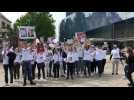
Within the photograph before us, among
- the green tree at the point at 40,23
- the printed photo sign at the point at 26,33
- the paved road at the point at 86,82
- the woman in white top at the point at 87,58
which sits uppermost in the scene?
the green tree at the point at 40,23

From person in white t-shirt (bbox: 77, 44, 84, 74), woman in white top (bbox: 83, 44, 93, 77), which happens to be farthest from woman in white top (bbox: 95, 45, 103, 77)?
person in white t-shirt (bbox: 77, 44, 84, 74)

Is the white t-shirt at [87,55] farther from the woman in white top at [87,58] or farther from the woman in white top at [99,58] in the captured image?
the woman in white top at [99,58]

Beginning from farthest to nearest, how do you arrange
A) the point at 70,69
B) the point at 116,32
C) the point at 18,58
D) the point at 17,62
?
the point at 116,32
the point at 70,69
the point at 17,62
the point at 18,58

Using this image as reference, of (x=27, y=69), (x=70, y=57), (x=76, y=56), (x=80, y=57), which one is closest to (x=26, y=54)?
(x=27, y=69)

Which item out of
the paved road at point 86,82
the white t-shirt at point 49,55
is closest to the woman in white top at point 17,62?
the paved road at point 86,82

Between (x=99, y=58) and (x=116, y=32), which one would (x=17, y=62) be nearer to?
(x=99, y=58)

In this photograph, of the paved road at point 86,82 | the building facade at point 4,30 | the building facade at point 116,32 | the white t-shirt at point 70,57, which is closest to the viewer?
the paved road at point 86,82

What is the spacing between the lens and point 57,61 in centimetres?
1388

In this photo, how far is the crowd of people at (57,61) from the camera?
12.1m

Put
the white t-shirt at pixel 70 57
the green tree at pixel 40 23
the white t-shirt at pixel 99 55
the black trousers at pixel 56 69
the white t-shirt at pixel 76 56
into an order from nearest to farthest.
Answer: the white t-shirt at pixel 70 57 → the black trousers at pixel 56 69 → the white t-shirt at pixel 76 56 → the white t-shirt at pixel 99 55 → the green tree at pixel 40 23

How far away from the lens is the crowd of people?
1206cm

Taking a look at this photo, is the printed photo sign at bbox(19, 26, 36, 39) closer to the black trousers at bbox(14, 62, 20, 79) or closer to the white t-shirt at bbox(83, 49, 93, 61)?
the black trousers at bbox(14, 62, 20, 79)

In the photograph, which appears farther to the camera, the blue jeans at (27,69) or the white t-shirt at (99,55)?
the white t-shirt at (99,55)

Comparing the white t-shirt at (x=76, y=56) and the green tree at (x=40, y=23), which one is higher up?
the green tree at (x=40, y=23)
